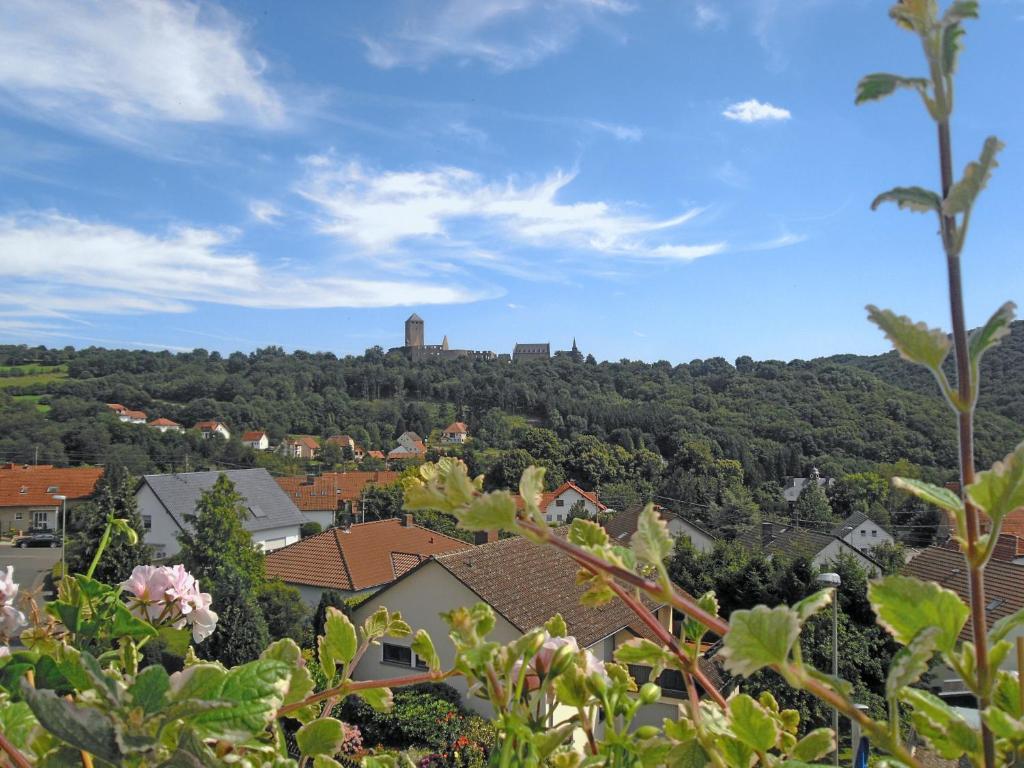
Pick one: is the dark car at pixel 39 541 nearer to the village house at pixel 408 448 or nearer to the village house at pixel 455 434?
the village house at pixel 408 448

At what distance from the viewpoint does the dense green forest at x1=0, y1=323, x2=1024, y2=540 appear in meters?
49.8

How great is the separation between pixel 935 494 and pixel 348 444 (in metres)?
72.6

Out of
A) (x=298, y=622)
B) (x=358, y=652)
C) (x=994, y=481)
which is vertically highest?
(x=994, y=481)

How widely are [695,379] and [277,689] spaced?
290 feet

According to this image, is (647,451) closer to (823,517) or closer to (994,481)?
(823,517)

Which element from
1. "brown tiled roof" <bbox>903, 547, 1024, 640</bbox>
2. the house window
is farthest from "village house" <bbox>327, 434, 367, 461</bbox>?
"brown tiled roof" <bbox>903, 547, 1024, 640</bbox>

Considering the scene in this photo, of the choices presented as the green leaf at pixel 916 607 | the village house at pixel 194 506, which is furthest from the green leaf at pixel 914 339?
the village house at pixel 194 506

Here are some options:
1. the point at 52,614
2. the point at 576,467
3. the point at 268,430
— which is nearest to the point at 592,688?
the point at 52,614

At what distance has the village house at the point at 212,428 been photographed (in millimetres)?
65150

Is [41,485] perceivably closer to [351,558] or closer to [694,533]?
[351,558]

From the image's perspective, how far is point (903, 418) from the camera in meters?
55.4

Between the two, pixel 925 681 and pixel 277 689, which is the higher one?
pixel 277 689

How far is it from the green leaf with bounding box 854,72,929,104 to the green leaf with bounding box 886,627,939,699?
0.40 metres

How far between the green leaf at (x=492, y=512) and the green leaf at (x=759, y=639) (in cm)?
18
